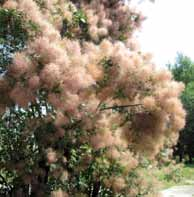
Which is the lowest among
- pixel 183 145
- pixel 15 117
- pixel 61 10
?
pixel 15 117

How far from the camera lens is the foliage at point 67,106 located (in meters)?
5.72

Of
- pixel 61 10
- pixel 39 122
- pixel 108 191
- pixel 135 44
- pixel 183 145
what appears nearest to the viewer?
pixel 39 122

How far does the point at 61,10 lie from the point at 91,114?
172 centimetres

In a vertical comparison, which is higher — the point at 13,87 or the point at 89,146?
the point at 13,87

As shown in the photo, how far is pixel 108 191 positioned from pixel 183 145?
38.6m

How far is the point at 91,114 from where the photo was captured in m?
6.21

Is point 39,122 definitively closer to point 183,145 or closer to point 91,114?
point 91,114

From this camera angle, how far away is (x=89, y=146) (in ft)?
21.6

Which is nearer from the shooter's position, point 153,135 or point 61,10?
A: point 153,135

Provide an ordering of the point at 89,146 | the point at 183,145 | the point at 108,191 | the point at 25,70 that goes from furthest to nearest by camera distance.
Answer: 1. the point at 183,145
2. the point at 108,191
3. the point at 89,146
4. the point at 25,70

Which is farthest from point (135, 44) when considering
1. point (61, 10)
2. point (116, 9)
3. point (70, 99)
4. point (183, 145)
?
point (183, 145)

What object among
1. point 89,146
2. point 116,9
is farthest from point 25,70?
point 116,9

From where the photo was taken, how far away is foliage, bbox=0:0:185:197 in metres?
5.72

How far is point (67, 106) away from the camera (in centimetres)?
574
